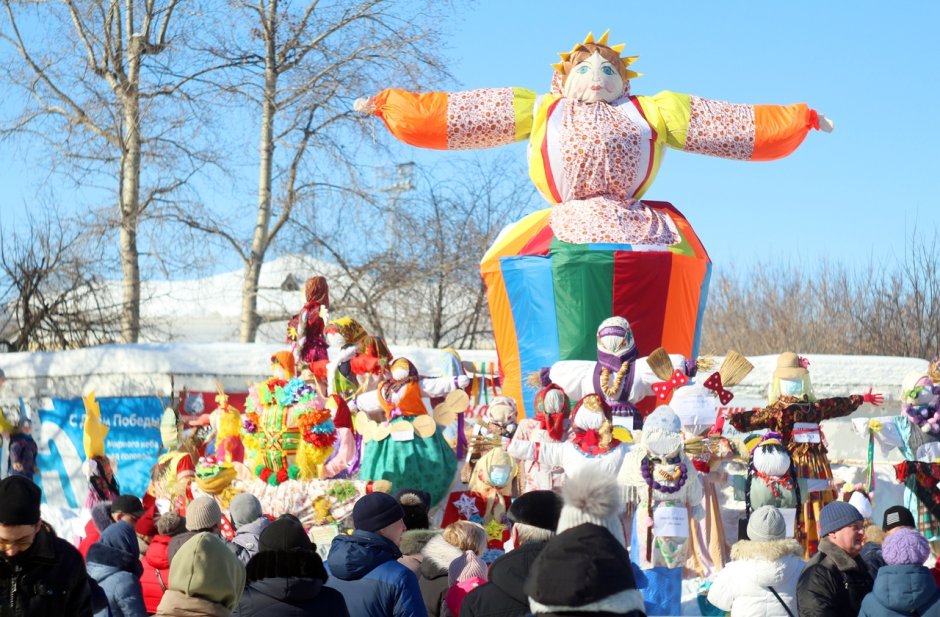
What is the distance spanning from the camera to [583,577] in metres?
2.82

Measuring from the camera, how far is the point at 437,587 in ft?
17.1

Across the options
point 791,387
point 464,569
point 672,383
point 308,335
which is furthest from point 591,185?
point 464,569

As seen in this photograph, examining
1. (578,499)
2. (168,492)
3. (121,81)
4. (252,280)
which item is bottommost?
(168,492)

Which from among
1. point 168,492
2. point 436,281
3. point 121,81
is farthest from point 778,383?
point 121,81

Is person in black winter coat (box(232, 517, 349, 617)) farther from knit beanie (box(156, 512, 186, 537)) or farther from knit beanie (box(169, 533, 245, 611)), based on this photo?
knit beanie (box(156, 512, 186, 537))

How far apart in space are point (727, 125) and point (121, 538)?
7264 mm

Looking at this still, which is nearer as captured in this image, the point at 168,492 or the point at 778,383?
the point at 778,383

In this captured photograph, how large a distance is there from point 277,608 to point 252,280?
14.9 metres

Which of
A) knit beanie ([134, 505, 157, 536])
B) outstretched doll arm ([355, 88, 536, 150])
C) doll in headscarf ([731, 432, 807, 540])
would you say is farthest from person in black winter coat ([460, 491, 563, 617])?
outstretched doll arm ([355, 88, 536, 150])

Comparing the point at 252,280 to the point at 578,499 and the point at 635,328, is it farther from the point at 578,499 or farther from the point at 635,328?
the point at 578,499

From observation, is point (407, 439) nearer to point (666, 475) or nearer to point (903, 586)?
point (666, 475)

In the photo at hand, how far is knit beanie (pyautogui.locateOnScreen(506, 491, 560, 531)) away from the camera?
432 cm

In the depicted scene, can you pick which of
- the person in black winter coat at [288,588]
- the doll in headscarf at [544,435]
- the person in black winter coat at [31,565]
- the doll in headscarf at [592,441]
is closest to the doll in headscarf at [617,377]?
the doll in headscarf at [544,435]

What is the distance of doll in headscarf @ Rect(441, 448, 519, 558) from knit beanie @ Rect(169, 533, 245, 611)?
A: 5650mm
